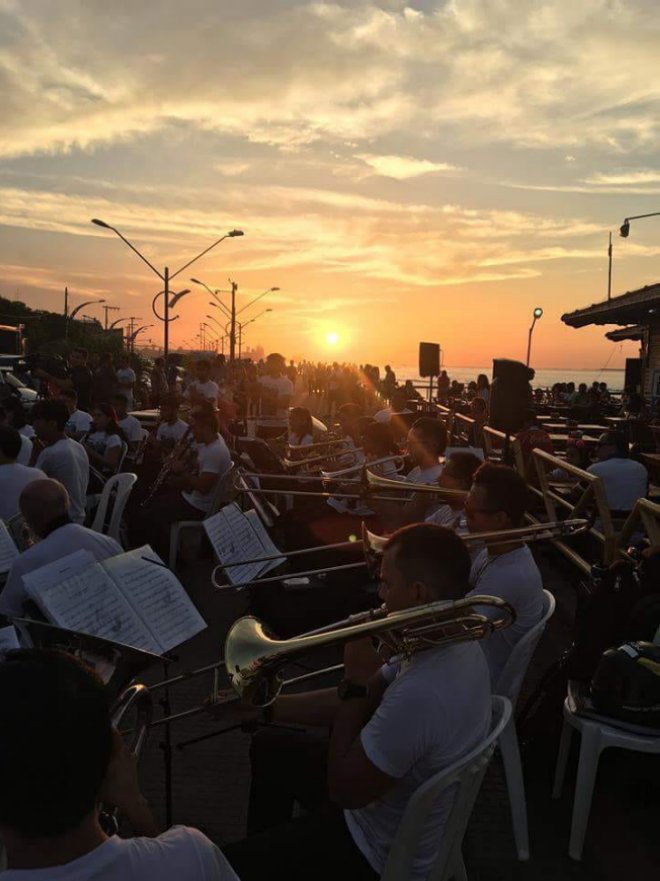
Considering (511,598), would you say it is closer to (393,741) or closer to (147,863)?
(393,741)

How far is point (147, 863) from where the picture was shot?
1.33 m

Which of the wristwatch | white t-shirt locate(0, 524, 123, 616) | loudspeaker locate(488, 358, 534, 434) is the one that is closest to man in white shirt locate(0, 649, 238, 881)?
the wristwatch

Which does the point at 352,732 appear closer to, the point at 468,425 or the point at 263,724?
the point at 263,724

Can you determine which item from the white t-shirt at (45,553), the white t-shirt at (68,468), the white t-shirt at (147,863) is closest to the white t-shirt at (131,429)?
the white t-shirt at (68,468)

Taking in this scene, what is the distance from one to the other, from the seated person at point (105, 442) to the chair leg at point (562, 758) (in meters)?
5.79

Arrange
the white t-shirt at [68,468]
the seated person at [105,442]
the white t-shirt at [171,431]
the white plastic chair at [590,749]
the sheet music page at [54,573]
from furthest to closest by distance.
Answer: the white t-shirt at [171,431] → the seated person at [105,442] → the white t-shirt at [68,468] → the white plastic chair at [590,749] → the sheet music page at [54,573]

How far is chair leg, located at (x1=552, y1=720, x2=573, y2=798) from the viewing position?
3486 millimetres

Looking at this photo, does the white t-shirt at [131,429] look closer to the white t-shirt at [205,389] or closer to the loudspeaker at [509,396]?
the white t-shirt at [205,389]

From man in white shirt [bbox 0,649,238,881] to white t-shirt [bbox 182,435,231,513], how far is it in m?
5.45

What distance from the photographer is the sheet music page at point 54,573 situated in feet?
8.42

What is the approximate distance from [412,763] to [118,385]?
1318 cm

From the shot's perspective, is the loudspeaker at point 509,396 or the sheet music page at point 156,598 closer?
the sheet music page at point 156,598

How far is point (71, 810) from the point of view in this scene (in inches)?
50.3

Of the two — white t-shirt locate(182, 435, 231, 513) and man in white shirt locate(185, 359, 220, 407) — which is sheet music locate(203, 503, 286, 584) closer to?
white t-shirt locate(182, 435, 231, 513)
